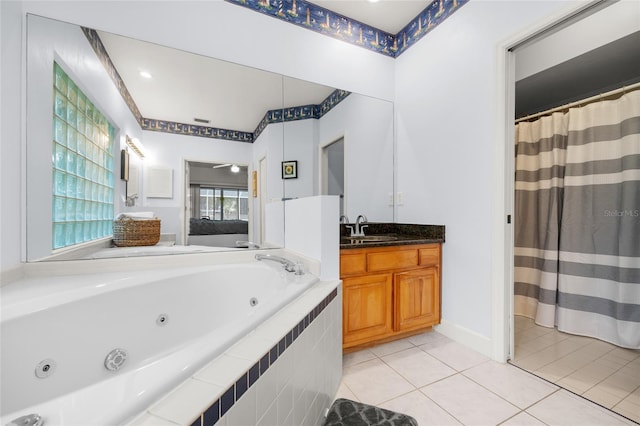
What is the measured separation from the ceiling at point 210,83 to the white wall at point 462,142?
0.57 meters

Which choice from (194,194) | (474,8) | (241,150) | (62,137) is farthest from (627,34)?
(62,137)

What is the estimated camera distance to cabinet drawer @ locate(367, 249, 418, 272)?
1.84 metres

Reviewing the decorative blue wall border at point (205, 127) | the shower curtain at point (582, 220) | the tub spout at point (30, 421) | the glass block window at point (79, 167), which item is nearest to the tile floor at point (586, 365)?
the shower curtain at point (582, 220)

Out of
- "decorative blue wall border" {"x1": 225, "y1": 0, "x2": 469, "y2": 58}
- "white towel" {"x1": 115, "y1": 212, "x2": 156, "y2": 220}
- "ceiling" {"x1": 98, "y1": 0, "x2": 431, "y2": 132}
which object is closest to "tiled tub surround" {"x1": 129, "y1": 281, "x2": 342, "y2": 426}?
"white towel" {"x1": 115, "y1": 212, "x2": 156, "y2": 220}

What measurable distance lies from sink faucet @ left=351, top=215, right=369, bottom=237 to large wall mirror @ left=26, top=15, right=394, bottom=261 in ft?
0.22

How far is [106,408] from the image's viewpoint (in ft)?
1.69

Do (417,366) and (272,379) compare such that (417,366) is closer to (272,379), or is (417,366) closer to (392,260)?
(392,260)

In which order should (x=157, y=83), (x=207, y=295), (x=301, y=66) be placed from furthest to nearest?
(x=301, y=66) < (x=157, y=83) < (x=207, y=295)

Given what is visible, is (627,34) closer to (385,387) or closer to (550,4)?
(550,4)

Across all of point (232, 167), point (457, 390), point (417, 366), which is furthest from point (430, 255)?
point (232, 167)

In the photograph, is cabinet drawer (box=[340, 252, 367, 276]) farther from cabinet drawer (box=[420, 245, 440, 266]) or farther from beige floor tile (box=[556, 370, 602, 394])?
beige floor tile (box=[556, 370, 602, 394])

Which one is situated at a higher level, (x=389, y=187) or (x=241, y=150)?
(x=241, y=150)

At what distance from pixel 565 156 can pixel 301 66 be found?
7.53 ft

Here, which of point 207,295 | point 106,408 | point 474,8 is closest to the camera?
point 106,408
